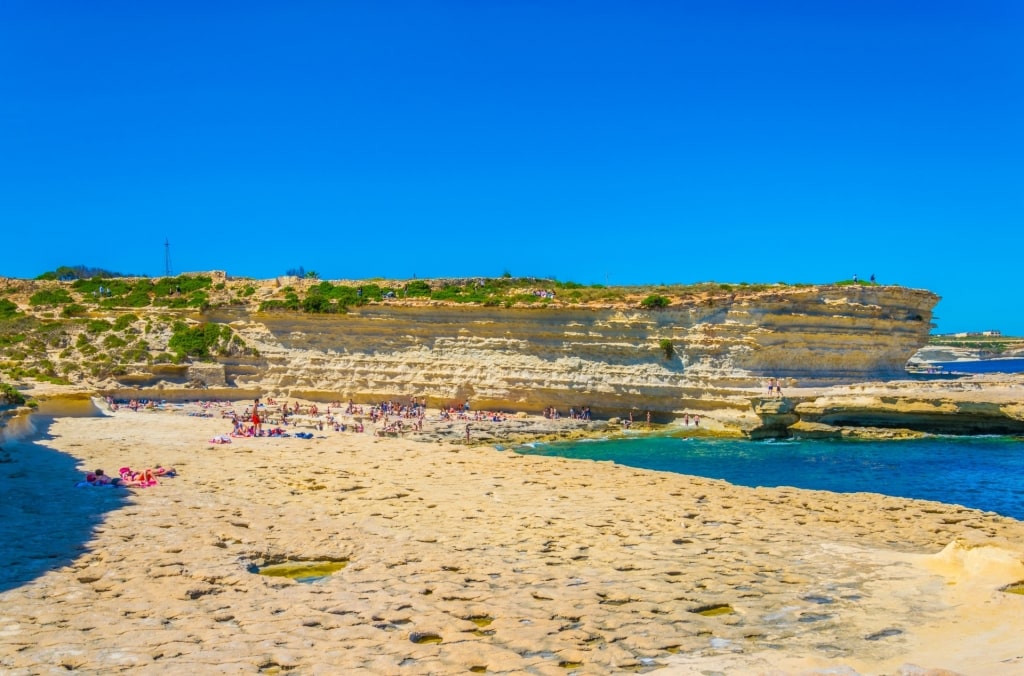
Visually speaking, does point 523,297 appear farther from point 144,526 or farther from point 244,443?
point 144,526

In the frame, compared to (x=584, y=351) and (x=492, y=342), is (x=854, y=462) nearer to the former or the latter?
(x=584, y=351)

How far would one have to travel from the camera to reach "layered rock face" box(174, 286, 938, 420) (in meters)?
33.8

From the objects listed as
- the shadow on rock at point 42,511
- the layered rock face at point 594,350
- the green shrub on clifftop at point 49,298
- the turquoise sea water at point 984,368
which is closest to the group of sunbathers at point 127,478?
the shadow on rock at point 42,511

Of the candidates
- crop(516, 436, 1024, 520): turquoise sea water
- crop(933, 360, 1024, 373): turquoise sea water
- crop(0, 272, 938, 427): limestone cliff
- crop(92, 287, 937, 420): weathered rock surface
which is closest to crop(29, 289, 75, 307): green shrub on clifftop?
crop(0, 272, 938, 427): limestone cliff

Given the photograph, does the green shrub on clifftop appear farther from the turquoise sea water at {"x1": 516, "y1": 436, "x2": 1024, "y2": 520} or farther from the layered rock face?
the turquoise sea water at {"x1": 516, "y1": 436, "x2": 1024, "y2": 520}

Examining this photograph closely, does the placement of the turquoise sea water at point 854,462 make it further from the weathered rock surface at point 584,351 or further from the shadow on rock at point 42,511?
the shadow on rock at point 42,511

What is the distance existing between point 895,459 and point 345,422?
2129cm

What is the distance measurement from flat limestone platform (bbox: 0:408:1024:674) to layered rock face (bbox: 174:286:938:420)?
679 inches

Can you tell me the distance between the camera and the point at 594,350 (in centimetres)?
3628

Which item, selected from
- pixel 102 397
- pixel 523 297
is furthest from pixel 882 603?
pixel 102 397

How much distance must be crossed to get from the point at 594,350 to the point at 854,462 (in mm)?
13755

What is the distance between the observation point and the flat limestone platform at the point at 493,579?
25.0 feet

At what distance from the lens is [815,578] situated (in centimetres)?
1048

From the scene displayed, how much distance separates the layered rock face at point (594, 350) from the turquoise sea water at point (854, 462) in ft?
14.0
